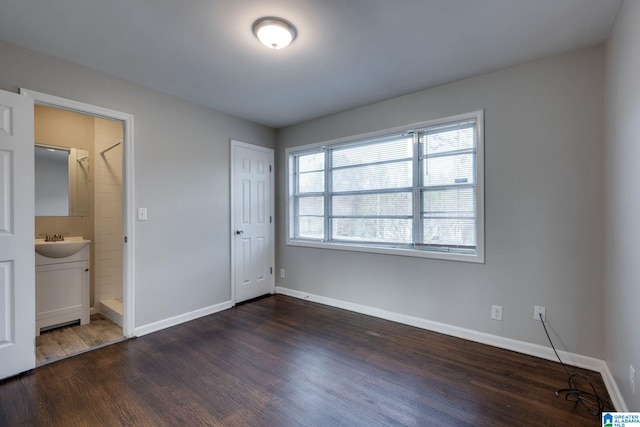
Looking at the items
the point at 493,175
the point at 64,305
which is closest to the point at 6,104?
the point at 64,305

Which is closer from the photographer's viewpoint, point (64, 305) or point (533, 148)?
point (533, 148)

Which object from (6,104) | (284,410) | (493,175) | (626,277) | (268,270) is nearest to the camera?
(626,277)

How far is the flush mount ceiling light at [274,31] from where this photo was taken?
1954 millimetres

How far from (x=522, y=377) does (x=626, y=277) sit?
0.99m

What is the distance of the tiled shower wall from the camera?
3639 mm

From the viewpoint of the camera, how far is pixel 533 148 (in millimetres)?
2508

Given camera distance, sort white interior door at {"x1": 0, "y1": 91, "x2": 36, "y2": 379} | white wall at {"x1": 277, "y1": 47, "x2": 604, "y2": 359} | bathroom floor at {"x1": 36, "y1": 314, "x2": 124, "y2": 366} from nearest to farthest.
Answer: white interior door at {"x1": 0, "y1": 91, "x2": 36, "y2": 379}
white wall at {"x1": 277, "y1": 47, "x2": 604, "y2": 359}
bathroom floor at {"x1": 36, "y1": 314, "x2": 124, "y2": 366}

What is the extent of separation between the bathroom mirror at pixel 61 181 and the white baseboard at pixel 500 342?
10.5 feet

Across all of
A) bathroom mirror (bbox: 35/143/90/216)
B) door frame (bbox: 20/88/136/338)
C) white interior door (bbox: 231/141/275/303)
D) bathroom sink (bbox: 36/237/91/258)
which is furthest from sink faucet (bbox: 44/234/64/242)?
white interior door (bbox: 231/141/275/303)

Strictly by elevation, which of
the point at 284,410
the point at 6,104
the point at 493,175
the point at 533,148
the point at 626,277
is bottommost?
the point at 284,410

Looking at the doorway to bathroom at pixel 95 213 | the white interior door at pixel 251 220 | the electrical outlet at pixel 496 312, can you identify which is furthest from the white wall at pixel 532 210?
the doorway to bathroom at pixel 95 213

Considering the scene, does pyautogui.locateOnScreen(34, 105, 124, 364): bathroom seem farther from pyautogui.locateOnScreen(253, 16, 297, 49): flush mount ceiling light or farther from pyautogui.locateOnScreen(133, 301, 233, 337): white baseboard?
pyautogui.locateOnScreen(253, 16, 297, 49): flush mount ceiling light

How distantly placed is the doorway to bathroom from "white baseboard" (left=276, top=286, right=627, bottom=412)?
2.44m

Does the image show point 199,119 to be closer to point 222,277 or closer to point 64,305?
point 222,277
